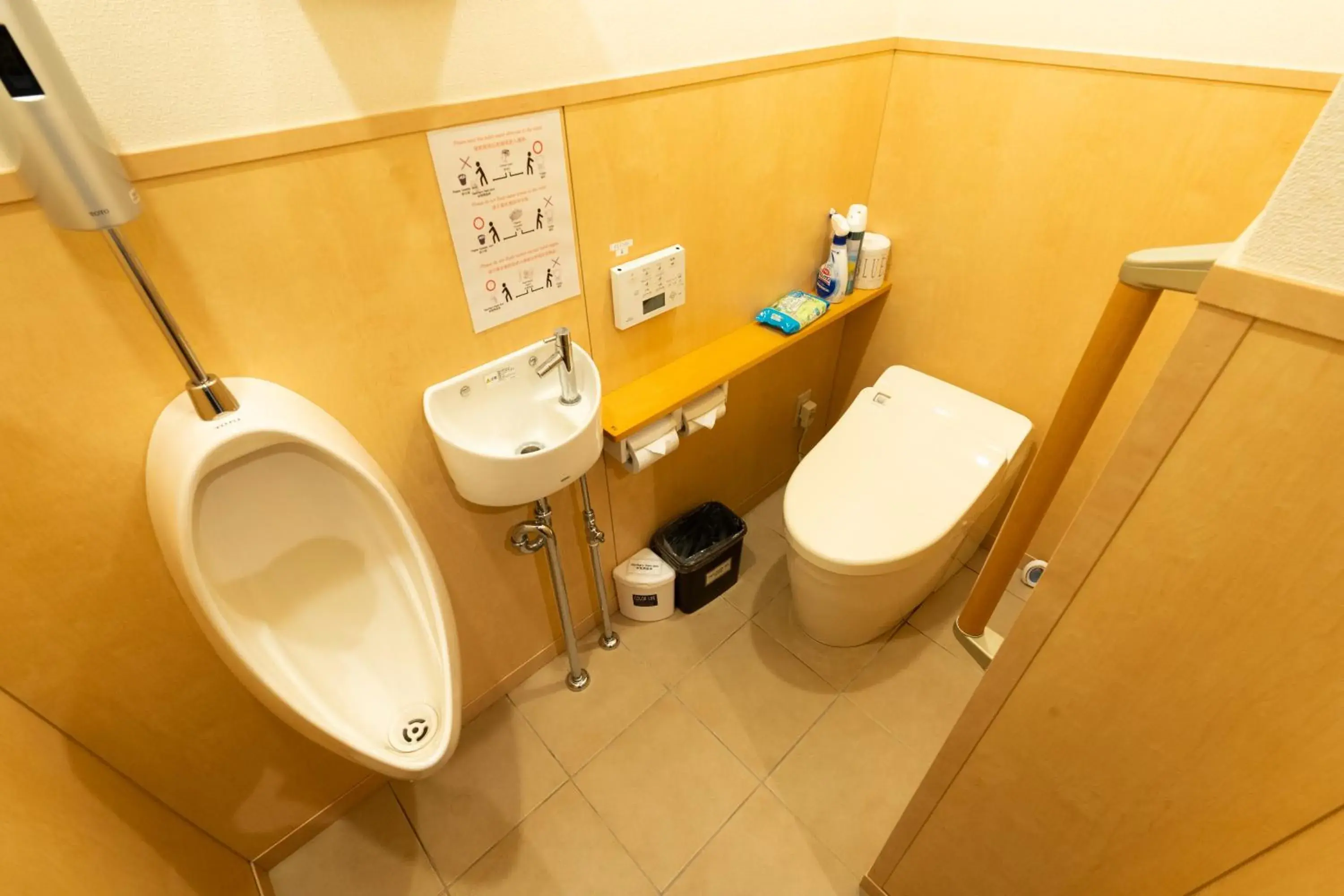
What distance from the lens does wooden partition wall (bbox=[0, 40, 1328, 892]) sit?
2.20 ft

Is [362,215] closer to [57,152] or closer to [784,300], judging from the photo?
[57,152]

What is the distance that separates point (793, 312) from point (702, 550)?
2.09 feet

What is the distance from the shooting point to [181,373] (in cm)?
72

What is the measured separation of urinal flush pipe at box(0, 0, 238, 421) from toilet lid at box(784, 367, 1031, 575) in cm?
111

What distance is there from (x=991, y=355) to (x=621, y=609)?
3.65ft

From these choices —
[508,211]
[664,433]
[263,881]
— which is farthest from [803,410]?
[263,881]

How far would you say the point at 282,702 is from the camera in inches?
30.0

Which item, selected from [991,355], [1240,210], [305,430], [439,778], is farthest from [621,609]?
[1240,210]

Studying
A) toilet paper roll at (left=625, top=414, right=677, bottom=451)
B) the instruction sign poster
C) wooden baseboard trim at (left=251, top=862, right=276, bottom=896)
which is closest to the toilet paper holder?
toilet paper roll at (left=625, top=414, right=677, bottom=451)

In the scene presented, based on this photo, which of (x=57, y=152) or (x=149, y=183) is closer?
(x=57, y=152)

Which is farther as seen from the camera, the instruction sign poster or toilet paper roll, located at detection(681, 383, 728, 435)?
toilet paper roll, located at detection(681, 383, 728, 435)

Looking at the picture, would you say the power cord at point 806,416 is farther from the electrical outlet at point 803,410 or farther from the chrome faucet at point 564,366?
the chrome faucet at point 564,366

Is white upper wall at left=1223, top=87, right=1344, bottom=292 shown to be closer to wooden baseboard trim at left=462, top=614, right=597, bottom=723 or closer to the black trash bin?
the black trash bin

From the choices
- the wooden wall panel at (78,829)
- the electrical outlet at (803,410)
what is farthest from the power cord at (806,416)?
the wooden wall panel at (78,829)
